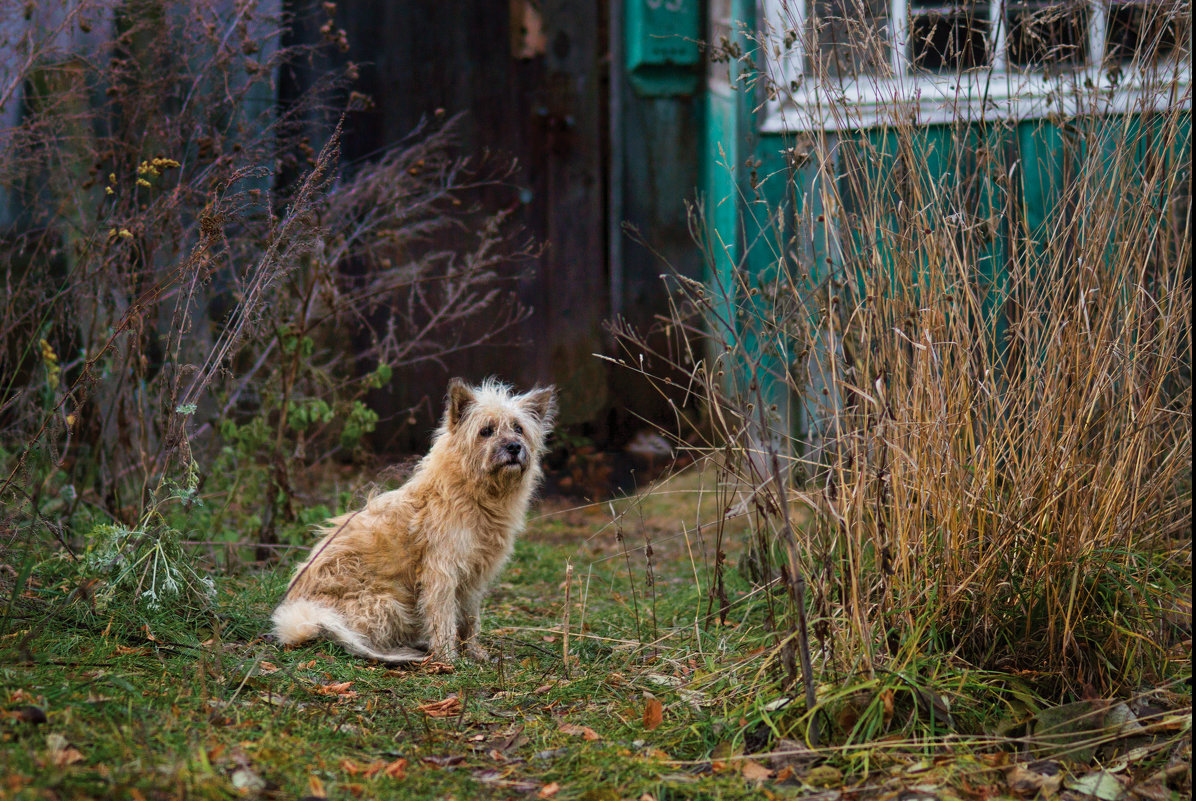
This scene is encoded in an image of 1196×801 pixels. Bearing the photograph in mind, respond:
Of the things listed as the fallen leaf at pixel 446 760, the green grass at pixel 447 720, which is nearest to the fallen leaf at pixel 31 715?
the green grass at pixel 447 720

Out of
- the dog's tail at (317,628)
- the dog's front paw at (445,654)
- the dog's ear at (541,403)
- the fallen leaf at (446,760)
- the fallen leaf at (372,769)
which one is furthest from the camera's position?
the dog's ear at (541,403)

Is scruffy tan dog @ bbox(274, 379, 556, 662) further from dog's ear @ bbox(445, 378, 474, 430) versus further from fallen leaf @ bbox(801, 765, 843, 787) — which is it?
fallen leaf @ bbox(801, 765, 843, 787)

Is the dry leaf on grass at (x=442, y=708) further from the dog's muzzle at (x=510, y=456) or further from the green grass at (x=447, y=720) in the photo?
the dog's muzzle at (x=510, y=456)

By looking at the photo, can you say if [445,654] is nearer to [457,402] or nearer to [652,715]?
[457,402]

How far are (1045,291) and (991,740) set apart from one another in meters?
1.42

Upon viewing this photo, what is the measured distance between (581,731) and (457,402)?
182 centimetres

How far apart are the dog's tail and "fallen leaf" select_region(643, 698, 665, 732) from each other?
4.09ft

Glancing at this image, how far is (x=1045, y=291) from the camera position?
3164mm

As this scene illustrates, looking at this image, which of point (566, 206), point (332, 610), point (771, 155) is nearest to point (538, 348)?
point (566, 206)

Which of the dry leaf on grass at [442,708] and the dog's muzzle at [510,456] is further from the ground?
the dog's muzzle at [510,456]

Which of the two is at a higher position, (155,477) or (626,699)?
(155,477)

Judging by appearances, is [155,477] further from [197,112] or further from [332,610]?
[197,112]

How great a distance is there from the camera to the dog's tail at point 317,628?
12.4 ft

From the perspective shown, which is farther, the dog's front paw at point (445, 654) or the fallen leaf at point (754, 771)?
the dog's front paw at point (445, 654)
